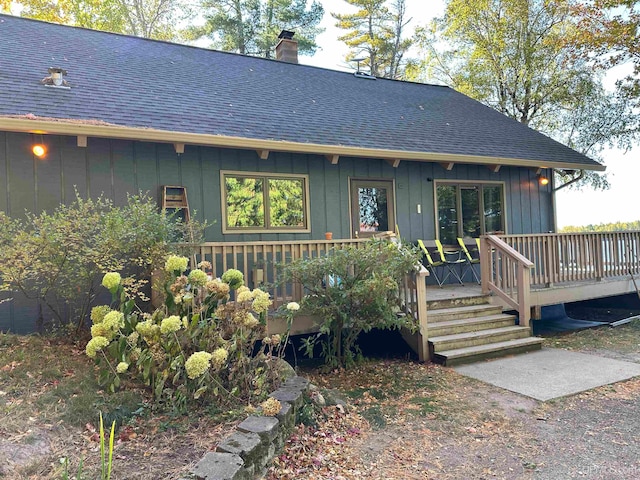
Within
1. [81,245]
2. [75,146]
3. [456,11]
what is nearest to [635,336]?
[81,245]

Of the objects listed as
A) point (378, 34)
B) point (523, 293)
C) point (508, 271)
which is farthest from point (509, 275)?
point (378, 34)

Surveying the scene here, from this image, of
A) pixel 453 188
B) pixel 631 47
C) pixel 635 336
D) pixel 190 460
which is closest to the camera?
pixel 190 460

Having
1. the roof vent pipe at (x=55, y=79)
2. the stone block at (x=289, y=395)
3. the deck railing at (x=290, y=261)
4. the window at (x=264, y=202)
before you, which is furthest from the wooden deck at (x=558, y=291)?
the roof vent pipe at (x=55, y=79)

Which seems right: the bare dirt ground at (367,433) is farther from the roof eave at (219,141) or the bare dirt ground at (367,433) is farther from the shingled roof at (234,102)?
the shingled roof at (234,102)

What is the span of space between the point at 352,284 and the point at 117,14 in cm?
1921

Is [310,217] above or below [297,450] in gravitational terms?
above

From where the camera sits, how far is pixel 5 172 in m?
5.33

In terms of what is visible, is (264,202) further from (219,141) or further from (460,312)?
(460,312)

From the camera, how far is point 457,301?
636 centimetres

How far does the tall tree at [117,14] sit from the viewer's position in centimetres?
1755

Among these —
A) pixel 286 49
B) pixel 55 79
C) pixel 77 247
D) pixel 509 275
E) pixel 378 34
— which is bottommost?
pixel 509 275

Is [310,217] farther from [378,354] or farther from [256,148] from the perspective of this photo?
[378,354]

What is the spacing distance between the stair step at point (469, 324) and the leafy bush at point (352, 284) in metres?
0.69

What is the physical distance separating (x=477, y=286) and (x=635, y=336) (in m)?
2.40
